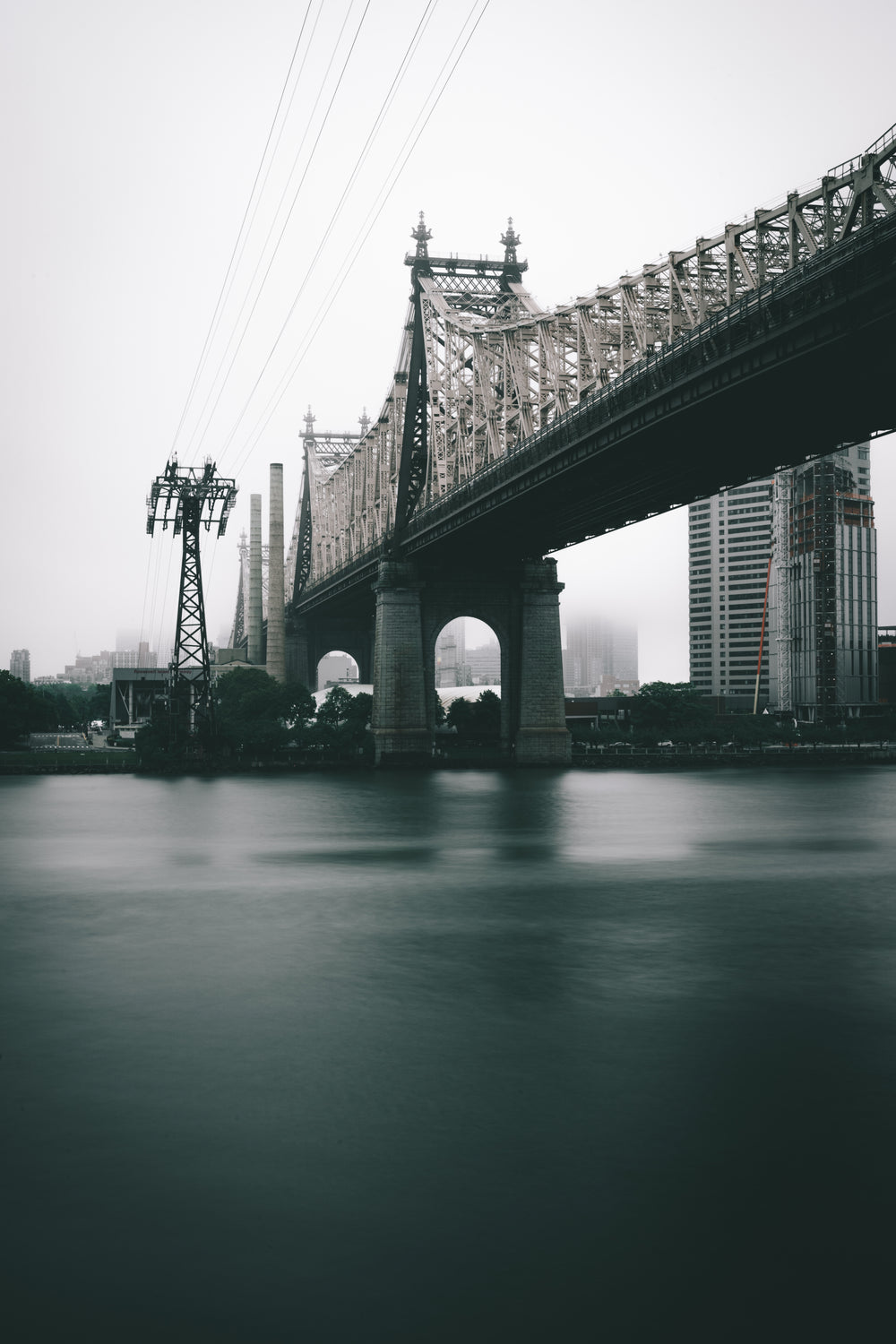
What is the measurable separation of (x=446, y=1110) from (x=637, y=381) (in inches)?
1308

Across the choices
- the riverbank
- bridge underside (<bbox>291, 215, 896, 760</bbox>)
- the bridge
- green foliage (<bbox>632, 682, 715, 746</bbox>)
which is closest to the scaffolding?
green foliage (<bbox>632, 682, 715, 746</bbox>)

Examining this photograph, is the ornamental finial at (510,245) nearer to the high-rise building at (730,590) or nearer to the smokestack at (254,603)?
the smokestack at (254,603)

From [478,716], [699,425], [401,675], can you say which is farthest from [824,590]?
[699,425]

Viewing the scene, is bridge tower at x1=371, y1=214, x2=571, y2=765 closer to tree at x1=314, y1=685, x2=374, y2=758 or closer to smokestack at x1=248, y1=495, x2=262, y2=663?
tree at x1=314, y1=685, x2=374, y2=758

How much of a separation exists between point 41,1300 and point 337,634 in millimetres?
130512

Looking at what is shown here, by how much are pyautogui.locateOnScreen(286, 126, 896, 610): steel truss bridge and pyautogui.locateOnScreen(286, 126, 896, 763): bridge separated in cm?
10

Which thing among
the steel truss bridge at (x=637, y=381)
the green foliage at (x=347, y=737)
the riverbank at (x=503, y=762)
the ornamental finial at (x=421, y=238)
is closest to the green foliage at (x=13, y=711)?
the riverbank at (x=503, y=762)

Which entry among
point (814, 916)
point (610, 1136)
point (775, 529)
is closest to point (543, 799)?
point (814, 916)

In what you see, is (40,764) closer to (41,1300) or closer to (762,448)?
(762,448)

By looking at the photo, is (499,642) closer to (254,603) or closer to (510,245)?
(510,245)

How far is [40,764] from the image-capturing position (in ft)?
237

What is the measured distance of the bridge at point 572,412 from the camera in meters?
32.3

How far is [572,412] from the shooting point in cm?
4766

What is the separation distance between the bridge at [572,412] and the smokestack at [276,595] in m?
15.9
